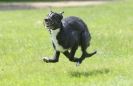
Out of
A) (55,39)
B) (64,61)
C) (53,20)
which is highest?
(53,20)

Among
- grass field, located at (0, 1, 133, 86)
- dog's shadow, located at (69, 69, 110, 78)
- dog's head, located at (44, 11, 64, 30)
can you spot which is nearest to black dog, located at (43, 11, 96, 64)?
dog's head, located at (44, 11, 64, 30)

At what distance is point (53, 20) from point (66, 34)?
1.55ft

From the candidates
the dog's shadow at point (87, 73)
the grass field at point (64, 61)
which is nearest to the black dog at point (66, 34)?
the dog's shadow at point (87, 73)

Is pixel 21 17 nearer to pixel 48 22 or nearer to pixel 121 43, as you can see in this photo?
pixel 121 43

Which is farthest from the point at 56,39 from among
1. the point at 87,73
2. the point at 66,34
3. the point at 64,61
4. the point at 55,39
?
the point at 64,61

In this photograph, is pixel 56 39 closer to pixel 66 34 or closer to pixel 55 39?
pixel 55 39

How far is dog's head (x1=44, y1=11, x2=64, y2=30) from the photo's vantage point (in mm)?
9859

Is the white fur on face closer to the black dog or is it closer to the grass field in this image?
the black dog

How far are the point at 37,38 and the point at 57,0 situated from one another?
936 inches

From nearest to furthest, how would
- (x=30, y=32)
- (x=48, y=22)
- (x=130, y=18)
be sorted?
(x=48, y=22) < (x=30, y=32) < (x=130, y=18)

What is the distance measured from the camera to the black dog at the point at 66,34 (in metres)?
10.0

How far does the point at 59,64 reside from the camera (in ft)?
37.7

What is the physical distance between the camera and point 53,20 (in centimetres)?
995

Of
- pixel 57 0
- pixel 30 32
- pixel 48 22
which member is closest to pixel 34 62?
pixel 48 22
